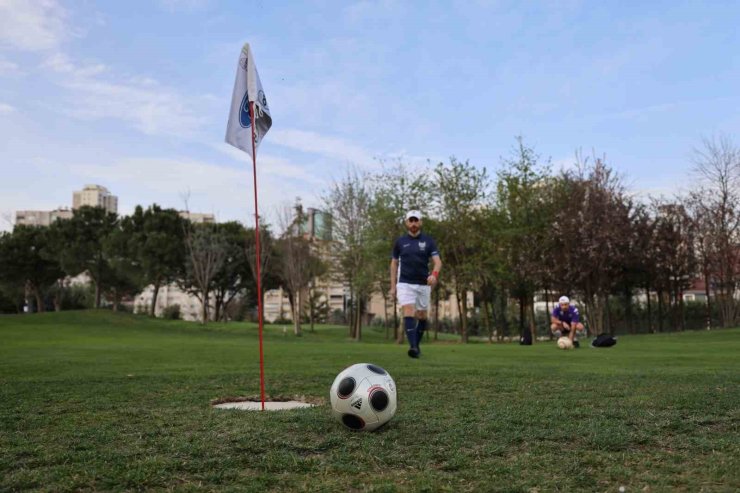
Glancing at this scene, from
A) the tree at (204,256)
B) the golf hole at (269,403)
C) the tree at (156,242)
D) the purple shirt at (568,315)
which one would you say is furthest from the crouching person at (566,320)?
the tree at (156,242)

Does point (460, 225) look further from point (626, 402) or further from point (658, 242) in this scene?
point (626, 402)

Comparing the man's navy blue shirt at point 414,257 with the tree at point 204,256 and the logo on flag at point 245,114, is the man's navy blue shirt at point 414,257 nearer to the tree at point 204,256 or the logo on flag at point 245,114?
the logo on flag at point 245,114

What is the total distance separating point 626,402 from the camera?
265 inches

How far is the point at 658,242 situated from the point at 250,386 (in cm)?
3615

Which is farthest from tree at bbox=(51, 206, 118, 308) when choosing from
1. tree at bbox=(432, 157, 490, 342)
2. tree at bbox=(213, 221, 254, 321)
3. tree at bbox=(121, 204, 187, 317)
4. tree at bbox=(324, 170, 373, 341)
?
tree at bbox=(432, 157, 490, 342)

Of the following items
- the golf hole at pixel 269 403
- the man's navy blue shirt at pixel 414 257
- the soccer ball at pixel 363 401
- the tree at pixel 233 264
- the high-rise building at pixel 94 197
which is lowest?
the golf hole at pixel 269 403

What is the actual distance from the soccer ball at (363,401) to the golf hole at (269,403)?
1421 millimetres

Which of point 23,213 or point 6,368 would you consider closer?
point 6,368

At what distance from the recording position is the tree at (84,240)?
2222 inches

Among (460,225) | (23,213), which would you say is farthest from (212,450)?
(23,213)

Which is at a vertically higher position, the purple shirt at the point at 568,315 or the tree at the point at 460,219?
the tree at the point at 460,219

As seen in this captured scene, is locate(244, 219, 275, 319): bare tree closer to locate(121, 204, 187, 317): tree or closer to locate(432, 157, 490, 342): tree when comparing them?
locate(121, 204, 187, 317): tree

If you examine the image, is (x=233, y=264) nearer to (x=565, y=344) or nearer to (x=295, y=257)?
(x=295, y=257)

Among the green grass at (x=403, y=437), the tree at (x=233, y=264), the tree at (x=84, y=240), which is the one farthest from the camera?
the tree at (x=233, y=264)
